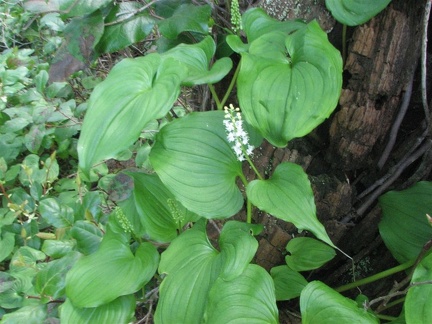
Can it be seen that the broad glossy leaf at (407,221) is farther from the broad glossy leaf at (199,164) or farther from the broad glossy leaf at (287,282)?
the broad glossy leaf at (199,164)

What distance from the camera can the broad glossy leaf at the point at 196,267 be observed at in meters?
0.99

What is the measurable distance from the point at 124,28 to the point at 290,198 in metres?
0.92

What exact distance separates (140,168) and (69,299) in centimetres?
85

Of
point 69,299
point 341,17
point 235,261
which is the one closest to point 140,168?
point 69,299

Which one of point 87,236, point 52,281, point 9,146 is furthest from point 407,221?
point 9,146

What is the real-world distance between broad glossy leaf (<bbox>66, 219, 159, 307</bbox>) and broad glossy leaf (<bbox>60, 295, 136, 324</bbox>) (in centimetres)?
6

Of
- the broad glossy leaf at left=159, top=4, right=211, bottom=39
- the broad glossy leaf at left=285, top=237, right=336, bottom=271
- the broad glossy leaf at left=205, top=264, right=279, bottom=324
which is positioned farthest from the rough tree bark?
the broad glossy leaf at left=205, top=264, right=279, bottom=324

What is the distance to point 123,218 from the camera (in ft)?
3.88

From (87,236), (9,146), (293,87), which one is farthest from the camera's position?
(9,146)

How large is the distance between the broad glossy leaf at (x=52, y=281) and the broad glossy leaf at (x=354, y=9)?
1.16 m

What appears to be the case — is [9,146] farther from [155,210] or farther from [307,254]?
[307,254]

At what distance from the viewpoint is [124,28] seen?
144cm

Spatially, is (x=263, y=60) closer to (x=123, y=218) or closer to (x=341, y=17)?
(x=341, y=17)

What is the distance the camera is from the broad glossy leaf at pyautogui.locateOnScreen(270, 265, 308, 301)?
4.08 ft
